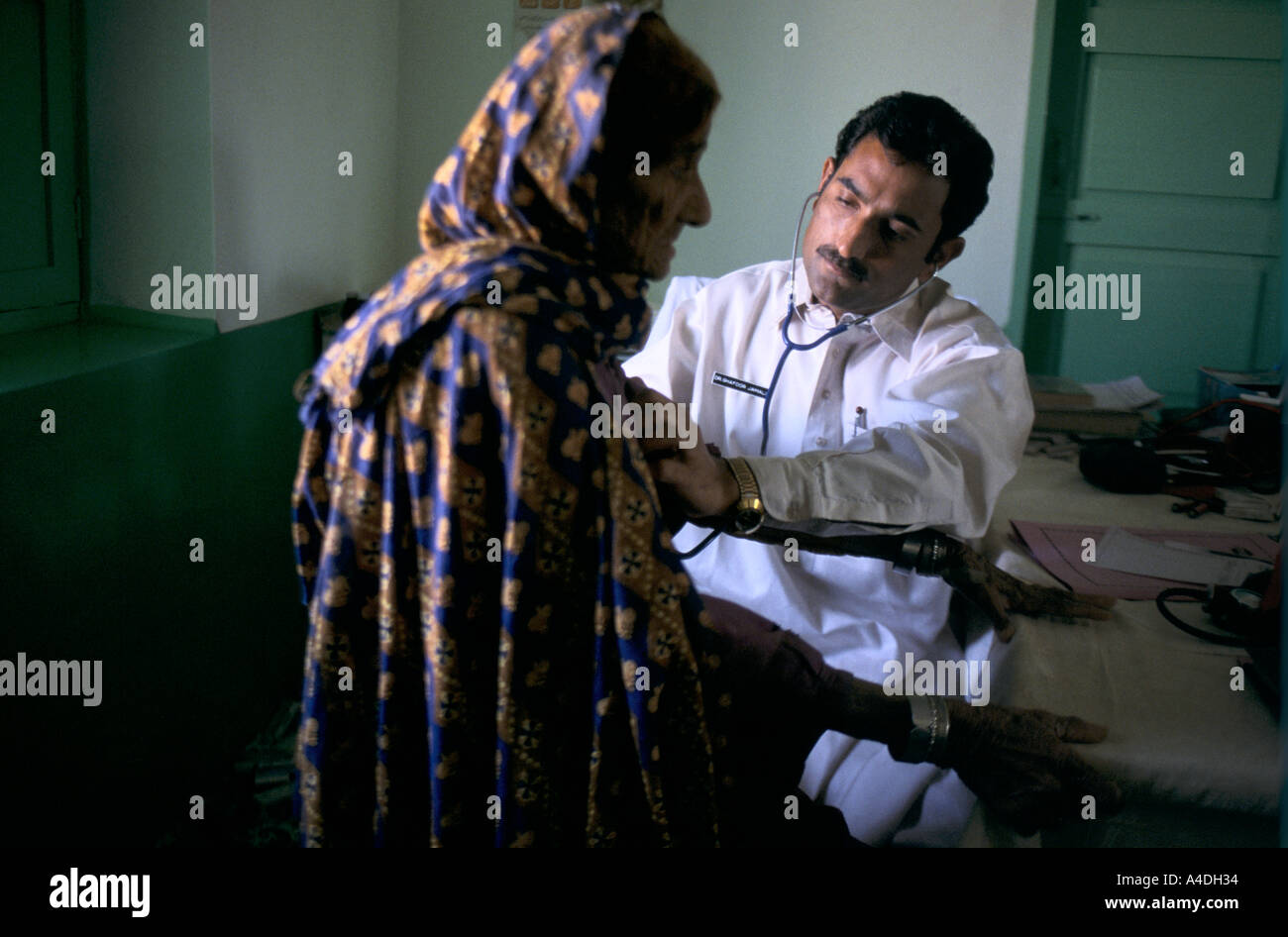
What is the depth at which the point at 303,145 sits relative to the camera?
6.61 feet

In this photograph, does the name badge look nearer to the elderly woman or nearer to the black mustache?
the black mustache

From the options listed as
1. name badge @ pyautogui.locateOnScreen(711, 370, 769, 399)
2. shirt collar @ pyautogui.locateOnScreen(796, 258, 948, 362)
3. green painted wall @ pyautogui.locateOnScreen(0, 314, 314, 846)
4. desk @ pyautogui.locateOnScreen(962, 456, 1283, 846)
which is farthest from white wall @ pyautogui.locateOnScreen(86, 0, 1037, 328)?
desk @ pyautogui.locateOnScreen(962, 456, 1283, 846)

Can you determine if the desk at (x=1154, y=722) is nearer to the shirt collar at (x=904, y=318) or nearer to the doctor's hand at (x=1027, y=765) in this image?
the doctor's hand at (x=1027, y=765)

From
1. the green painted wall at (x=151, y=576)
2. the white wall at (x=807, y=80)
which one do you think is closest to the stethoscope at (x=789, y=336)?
the green painted wall at (x=151, y=576)

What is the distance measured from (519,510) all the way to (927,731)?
58cm

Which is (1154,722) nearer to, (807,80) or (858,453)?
(858,453)

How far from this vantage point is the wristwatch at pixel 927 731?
1094 mm

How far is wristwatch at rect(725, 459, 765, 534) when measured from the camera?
1075 millimetres

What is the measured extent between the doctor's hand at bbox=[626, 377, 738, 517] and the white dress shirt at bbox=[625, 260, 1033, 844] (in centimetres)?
6

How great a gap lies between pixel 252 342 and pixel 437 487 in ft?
4.17

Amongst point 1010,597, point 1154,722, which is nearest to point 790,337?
point 1010,597

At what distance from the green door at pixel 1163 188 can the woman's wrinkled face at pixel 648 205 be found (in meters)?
2.44
